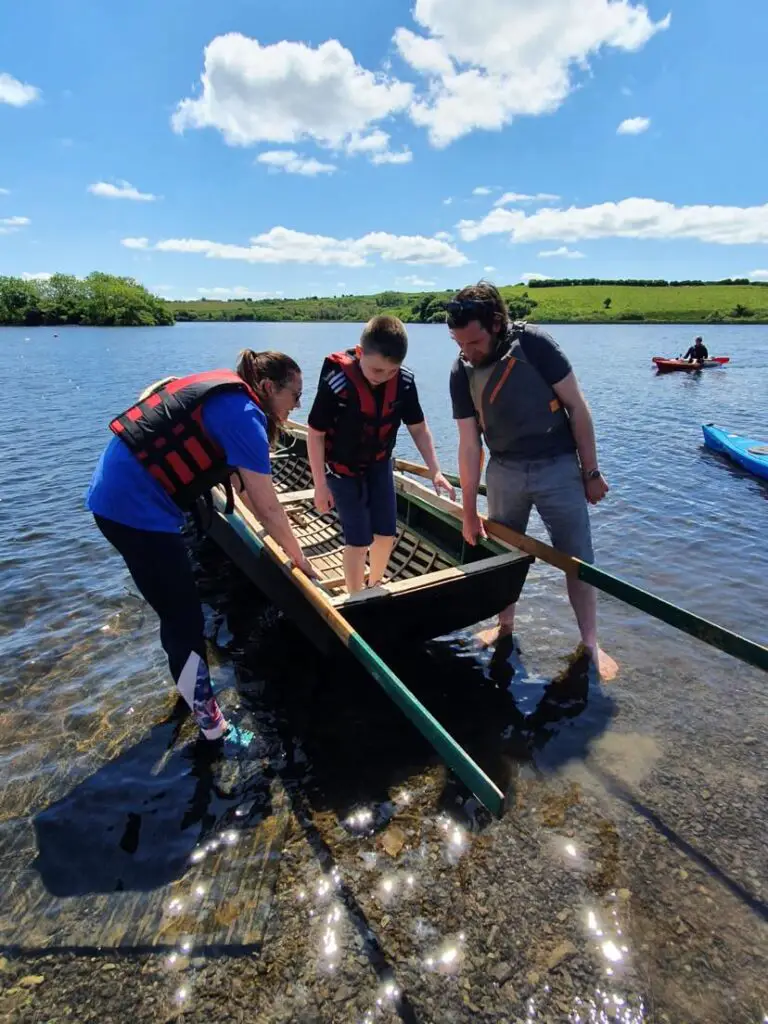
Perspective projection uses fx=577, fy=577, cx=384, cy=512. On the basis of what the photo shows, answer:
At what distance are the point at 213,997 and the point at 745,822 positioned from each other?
3166mm

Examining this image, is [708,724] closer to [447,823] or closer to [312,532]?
[447,823]

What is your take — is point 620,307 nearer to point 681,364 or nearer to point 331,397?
point 681,364

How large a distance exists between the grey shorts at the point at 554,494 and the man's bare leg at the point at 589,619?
12.6 inches

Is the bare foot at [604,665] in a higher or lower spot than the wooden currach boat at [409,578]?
lower

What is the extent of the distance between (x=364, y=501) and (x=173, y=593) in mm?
1580

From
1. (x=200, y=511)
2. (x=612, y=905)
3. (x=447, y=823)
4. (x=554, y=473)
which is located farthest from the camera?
(x=200, y=511)

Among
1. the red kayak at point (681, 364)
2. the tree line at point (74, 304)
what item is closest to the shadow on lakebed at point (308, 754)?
the red kayak at point (681, 364)

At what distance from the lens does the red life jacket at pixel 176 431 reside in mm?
3104

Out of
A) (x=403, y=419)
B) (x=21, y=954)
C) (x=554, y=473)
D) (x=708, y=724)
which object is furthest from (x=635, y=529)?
(x=21, y=954)

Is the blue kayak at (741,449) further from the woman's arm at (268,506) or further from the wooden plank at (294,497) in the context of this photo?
the woman's arm at (268,506)

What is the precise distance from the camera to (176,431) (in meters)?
3.12

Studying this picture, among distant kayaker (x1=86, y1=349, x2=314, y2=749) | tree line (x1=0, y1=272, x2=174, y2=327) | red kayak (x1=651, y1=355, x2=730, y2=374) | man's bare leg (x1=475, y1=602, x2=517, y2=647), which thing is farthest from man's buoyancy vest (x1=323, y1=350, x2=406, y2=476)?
tree line (x1=0, y1=272, x2=174, y2=327)

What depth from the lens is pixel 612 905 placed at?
9.94 ft

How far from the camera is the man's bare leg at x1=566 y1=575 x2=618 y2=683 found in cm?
467
